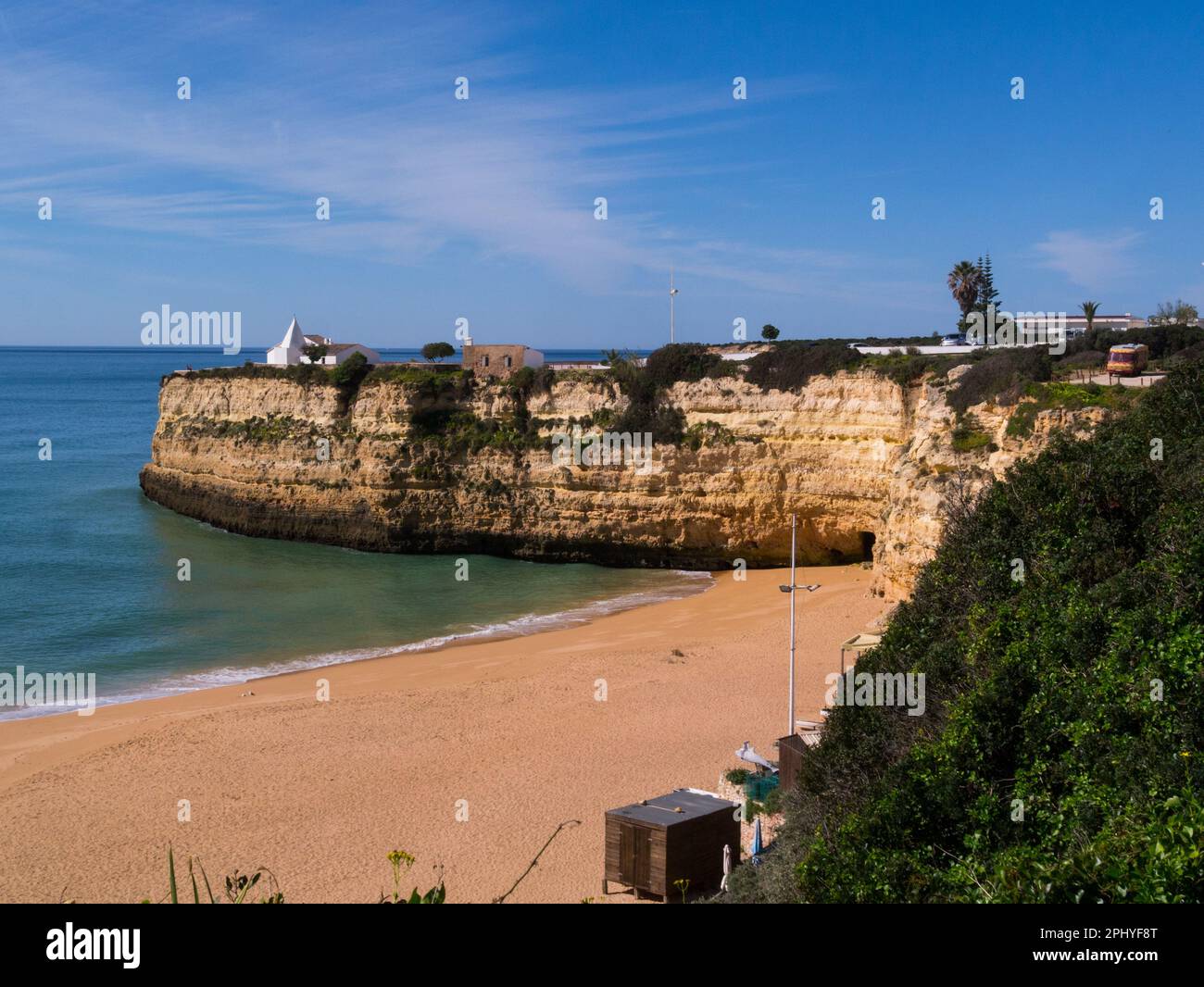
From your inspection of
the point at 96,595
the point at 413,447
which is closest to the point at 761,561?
the point at 413,447

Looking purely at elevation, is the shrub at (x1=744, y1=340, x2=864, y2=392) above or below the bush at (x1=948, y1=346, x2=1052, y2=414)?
above

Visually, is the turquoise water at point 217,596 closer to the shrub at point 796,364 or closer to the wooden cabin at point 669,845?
the shrub at point 796,364

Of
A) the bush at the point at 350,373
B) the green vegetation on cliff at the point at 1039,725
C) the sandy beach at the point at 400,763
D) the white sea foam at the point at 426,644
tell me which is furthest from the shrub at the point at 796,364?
the green vegetation on cliff at the point at 1039,725

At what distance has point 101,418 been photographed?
326 ft

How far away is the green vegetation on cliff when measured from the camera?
731cm

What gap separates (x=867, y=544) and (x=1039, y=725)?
28387 millimetres

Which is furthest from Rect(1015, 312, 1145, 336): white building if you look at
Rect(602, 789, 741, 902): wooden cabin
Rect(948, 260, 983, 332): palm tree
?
Rect(602, 789, 741, 902): wooden cabin

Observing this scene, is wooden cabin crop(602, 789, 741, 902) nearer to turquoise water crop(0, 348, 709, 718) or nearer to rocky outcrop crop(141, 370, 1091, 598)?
rocky outcrop crop(141, 370, 1091, 598)

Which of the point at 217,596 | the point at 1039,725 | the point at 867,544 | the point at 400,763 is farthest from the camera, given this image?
the point at 867,544

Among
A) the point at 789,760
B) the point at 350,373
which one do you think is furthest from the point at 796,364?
the point at 789,760

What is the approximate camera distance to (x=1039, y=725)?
957cm

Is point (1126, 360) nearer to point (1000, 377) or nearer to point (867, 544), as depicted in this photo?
point (1000, 377)

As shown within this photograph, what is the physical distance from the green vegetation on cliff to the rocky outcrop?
42.9 feet
